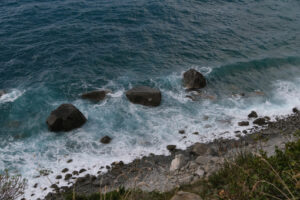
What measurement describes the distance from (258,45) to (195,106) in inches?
572

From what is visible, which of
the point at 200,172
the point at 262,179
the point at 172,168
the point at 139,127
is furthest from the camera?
the point at 139,127

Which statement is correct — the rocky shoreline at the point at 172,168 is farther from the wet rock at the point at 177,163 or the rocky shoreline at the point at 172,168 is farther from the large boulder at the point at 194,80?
the large boulder at the point at 194,80

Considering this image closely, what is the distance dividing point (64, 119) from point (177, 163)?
895 cm

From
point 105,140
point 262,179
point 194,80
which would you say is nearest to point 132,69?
point 194,80

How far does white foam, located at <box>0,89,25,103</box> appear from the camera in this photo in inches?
859

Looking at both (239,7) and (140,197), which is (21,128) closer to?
(140,197)

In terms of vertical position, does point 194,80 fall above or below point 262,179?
below

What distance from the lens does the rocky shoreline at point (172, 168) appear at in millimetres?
13906

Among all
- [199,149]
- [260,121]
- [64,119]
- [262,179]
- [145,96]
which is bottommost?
[199,149]

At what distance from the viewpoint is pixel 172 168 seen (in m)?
15.8

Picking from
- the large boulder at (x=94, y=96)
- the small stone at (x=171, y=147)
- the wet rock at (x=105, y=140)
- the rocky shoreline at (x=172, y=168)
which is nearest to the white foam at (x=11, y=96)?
the large boulder at (x=94, y=96)

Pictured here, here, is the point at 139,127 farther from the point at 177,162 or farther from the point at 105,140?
the point at 177,162

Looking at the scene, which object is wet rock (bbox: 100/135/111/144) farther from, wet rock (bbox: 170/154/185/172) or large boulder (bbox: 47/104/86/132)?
wet rock (bbox: 170/154/185/172)

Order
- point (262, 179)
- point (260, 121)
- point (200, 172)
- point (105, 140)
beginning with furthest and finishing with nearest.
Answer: point (260, 121), point (105, 140), point (200, 172), point (262, 179)
